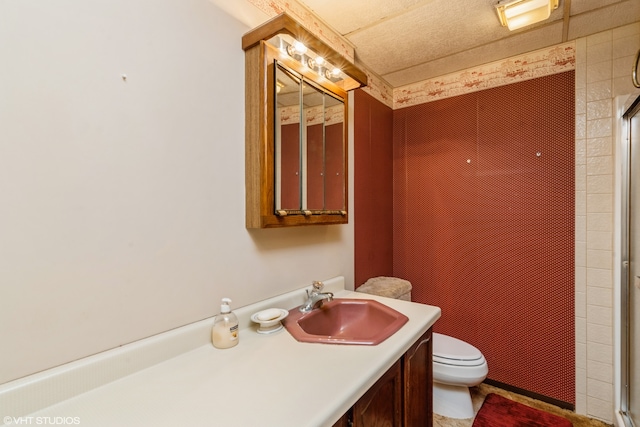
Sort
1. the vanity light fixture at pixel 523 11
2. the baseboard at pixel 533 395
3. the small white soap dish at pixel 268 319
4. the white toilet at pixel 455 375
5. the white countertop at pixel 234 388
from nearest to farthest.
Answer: the white countertop at pixel 234 388, the small white soap dish at pixel 268 319, the vanity light fixture at pixel 523 11, the white toilet at pixel 455 375, the baseboard at pixel 533 395

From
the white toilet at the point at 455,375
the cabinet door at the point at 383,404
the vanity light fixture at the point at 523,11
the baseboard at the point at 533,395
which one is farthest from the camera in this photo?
the baseboard at the point at 533,395

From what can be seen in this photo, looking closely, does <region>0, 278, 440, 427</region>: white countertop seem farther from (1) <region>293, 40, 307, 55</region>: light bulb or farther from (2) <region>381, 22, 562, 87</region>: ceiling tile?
(2) <region>381, 22, 562, 87</region>: ceiling tile

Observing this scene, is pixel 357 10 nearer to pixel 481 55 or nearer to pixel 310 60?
pixel 310 60

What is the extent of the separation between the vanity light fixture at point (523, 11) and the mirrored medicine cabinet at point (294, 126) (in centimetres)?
78

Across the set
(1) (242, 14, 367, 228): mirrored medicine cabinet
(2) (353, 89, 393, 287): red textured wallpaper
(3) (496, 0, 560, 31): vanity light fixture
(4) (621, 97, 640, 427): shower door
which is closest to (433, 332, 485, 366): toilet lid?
(2) (353, 89, 393, 287): red textured wallpaper

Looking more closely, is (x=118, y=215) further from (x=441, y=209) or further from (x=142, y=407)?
(x=441, y=209)

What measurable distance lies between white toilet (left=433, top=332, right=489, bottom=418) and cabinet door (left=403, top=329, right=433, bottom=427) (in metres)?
0.39

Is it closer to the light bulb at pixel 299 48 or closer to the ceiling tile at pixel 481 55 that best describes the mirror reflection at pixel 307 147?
the light bulb at pixel 299 48

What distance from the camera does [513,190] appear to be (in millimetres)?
1935

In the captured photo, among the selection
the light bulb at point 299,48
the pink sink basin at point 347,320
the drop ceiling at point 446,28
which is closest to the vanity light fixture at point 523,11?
the drop ceiling at point 446,28

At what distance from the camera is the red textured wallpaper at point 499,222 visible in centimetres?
179

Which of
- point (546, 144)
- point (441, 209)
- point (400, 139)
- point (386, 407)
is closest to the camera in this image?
point (386, 407)

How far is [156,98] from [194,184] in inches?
11.6

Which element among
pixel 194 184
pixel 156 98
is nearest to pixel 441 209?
pixel 194 184
